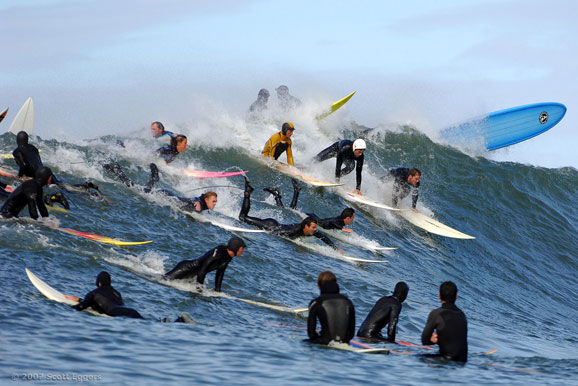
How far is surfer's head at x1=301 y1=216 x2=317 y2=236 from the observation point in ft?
46.3

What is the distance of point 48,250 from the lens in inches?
421

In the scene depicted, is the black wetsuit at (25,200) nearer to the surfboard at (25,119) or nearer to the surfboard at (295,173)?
the surfboard at (25,119)

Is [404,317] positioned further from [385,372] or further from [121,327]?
[121,327]

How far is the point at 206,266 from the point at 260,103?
15220 mm

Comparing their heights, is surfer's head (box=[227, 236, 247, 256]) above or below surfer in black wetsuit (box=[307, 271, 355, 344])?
above

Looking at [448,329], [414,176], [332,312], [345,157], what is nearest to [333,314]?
[332,312]

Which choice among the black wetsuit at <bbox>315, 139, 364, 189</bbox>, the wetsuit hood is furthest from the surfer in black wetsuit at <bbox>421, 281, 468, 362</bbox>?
the black wetsuit at <bbox>315, 139, 364, 189</bbox>

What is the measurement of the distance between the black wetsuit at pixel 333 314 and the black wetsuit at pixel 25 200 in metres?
5.25

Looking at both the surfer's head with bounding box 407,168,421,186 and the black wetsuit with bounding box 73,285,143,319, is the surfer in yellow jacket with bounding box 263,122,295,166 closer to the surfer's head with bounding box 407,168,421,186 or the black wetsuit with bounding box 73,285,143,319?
the surfer's head with bounding box 407,168,421,186

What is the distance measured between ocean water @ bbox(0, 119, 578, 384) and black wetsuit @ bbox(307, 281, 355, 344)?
9.1 inches

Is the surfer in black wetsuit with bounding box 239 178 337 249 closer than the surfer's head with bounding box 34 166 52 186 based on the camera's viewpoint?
No

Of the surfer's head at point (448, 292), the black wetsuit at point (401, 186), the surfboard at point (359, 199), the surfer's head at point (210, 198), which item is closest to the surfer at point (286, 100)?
the surfboard at point (359, 199)

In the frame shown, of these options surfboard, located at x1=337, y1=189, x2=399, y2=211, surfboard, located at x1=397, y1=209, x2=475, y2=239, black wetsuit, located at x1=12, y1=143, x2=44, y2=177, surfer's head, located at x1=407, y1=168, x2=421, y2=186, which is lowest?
surfboard, located at x1=397, y1=209, x2=475, y2=239

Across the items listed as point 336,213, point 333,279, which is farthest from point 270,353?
point 336,213
